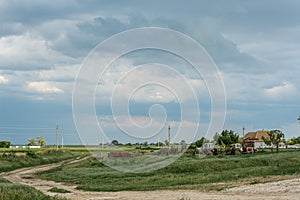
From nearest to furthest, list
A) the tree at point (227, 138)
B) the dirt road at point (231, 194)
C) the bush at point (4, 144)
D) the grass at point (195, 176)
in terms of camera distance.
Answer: the dirt road at point (231, 194), the grass at point (195, 176), the tree at point (227, 138), the bush at point (4, 144)

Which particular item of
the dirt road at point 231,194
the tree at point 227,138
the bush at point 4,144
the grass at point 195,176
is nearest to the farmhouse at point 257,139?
the tree at point 227,138

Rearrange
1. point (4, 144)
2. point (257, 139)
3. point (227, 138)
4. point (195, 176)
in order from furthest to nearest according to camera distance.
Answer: point (4, 144), point (257, 139), point (227, 138), point (195, 176)

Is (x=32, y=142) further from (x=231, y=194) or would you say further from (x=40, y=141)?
(x=231, y=194)

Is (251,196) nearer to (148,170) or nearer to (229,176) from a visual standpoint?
(229,176)

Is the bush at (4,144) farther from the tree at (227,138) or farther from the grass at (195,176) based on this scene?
the grass at (195,176)

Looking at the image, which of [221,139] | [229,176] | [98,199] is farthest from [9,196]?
[221,139]

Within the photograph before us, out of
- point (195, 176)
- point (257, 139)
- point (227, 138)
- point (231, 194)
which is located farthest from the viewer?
point (257, 139)

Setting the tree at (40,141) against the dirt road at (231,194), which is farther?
the tree at (40,141)

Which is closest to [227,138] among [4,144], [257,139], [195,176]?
[257,139]

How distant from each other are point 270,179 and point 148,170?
14.5m

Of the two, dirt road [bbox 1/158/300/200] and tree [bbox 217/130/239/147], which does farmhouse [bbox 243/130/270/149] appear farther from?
dirt road [bbox 1/158/300/200]

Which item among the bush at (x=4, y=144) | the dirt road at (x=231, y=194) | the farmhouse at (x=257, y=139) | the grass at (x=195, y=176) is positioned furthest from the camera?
the bush at (x=4, y=144)

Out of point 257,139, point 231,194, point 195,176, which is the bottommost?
point 231,194

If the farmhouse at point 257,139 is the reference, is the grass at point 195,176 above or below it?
below
